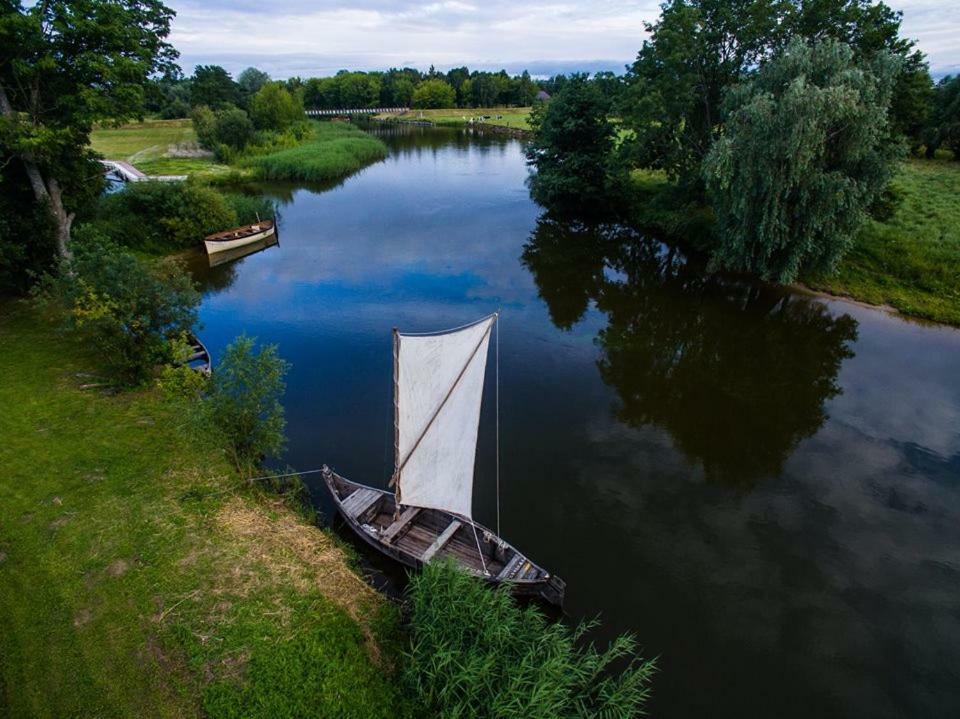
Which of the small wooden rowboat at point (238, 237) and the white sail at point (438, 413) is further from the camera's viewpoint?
the small wooden rowboat at point (238, 237)

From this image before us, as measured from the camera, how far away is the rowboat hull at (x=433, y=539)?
42.5 ft

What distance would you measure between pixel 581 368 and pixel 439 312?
9248mm

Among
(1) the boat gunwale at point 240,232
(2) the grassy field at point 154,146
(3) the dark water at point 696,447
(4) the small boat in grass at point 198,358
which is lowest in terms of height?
(3) the dark water at point 696,447

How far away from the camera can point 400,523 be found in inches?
570

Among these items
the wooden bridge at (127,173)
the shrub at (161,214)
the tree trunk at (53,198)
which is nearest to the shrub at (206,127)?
the wooden bridge at (127,173)

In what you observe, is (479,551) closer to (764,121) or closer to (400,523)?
(400,523)

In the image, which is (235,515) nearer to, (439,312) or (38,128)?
(439,312)

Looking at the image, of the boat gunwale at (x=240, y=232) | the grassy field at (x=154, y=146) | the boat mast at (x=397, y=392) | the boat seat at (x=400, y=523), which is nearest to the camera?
the boat mast at (x=397, y=392)

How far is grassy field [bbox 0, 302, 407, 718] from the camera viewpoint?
993 centimetres

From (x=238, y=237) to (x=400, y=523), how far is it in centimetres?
3181

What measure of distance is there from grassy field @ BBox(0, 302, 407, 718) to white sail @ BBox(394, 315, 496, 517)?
3013mm

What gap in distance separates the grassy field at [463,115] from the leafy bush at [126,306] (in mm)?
108410

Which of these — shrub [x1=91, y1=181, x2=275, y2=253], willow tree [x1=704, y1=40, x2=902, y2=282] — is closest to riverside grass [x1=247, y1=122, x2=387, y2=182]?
shrub [x1=91, y1=181, x2=275, y2=253]

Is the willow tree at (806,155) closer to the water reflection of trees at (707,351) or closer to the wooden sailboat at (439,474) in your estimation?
the water reflection of trees at (707,351)
